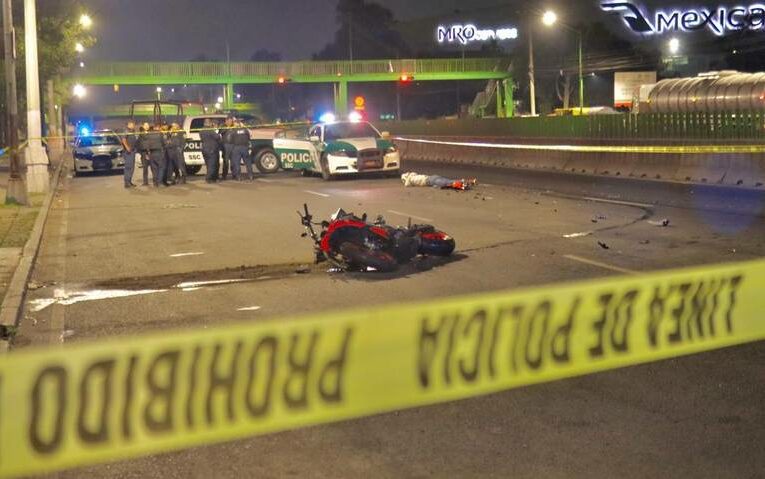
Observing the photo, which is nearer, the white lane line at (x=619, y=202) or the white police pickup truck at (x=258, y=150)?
the white lane line at (x=619, y=202)

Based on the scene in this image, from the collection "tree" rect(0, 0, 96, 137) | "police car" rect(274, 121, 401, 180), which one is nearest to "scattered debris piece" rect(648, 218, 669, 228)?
"police car" rect(274, 121, 401, 180)

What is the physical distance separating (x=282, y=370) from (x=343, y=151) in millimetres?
22229

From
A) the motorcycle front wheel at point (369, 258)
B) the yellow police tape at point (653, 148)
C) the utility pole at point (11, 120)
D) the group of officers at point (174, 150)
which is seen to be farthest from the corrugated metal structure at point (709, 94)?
the motorcycle front wheel at point (369, 258)

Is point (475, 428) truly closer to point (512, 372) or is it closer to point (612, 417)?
point (612, 417)

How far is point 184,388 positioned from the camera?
3277 mm

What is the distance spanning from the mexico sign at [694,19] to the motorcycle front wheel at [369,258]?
76578mm

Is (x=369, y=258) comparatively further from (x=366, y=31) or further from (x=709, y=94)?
(x=366, y=31)

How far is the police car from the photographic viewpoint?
25.5m

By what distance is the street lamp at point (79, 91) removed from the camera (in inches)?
2783

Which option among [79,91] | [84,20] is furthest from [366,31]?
[84,20]

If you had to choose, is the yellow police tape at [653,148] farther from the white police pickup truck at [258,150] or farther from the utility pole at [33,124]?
the utility pole at [33,124]

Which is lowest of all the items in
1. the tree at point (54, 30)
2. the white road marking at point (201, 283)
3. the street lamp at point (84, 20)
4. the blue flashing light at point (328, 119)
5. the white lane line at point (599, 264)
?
the white road marking at point (201, 283)

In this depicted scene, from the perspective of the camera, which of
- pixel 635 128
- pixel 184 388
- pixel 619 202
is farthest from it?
pixel 635 128

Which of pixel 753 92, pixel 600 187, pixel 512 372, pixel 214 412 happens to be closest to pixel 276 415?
pixel 214 412
